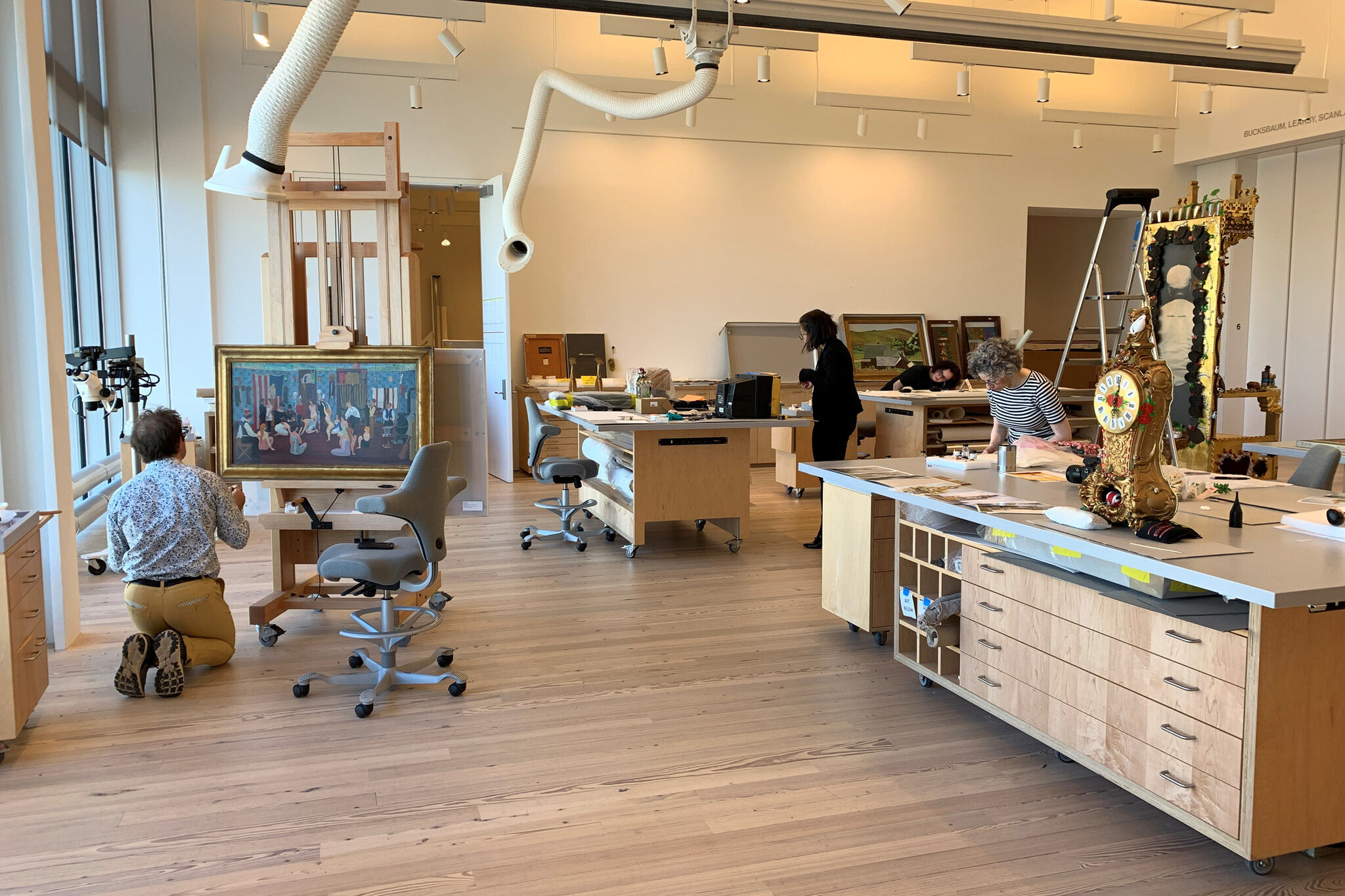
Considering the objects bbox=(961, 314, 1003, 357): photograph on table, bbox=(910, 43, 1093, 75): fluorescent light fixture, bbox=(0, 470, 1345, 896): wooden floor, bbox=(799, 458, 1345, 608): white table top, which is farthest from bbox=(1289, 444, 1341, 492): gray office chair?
bbox=(961, 314, 1003, 357): photograph on table

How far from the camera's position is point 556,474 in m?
6.86

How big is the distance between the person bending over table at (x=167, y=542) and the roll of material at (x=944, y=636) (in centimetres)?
301

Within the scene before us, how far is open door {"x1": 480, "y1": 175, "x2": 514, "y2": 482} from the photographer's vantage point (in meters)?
9.41

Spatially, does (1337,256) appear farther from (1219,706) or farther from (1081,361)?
(1219,706)

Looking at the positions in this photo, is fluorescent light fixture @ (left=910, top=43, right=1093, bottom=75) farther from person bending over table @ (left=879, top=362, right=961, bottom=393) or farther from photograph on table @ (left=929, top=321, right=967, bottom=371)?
photograph on table @ (left=929, top=321, right=967, bottom=371)

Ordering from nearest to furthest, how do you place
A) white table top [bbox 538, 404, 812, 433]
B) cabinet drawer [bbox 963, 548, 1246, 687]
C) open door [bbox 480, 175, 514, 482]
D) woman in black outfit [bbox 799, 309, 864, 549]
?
cabinet drawer [bbox 963, 548, 1246, 687], white table top [bbox 538, 404, 812, 433], woman in black outfit [bbox 799, 309, 864, 549], open door [bbox 480, 175, 514, 482]

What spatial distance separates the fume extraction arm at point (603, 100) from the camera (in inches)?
182

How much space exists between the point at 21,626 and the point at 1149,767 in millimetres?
3845

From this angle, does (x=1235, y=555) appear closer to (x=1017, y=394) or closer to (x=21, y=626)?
(x=1017, y=394)

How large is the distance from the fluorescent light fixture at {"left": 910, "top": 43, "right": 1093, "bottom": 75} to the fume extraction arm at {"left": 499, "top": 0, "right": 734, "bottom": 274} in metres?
4.23

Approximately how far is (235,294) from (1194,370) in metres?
8.31

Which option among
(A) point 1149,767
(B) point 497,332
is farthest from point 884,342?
(A) point 1149,767

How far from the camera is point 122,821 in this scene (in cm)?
295

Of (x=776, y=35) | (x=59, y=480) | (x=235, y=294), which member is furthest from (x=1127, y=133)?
(x=59, y=480)
